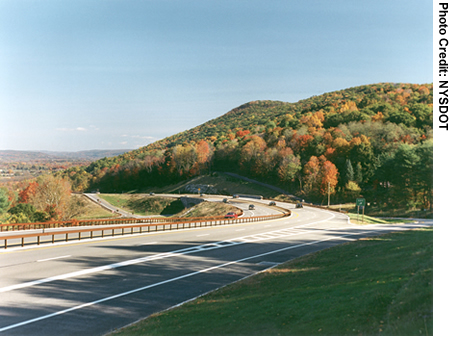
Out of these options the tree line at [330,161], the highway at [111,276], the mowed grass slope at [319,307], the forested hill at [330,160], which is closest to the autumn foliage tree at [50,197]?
the tree line at [330,161]

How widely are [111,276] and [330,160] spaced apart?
349 feet

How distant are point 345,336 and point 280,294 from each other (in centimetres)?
471

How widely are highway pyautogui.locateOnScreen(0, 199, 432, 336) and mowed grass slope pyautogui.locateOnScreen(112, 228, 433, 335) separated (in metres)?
→ 1.73

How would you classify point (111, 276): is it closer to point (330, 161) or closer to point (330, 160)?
point (330, 161)

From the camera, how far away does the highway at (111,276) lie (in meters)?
10.7

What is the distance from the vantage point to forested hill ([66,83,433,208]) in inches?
3268

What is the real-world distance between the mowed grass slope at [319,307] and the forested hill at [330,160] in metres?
68.2

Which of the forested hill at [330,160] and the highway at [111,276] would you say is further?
the forested hill at [330,160]

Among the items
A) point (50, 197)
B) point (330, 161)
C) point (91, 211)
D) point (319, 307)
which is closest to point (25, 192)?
point (91, 211)

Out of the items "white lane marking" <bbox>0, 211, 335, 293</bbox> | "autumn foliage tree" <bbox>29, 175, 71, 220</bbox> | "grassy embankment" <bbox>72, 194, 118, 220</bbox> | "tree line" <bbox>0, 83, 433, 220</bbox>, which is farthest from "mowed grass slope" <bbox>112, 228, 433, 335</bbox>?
"grassy embankment" <bbox>72, 194, 118, 220</bbox>

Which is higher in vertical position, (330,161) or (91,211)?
(330,161)

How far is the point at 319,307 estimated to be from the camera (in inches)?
320

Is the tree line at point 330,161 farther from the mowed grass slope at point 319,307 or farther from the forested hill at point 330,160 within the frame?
the mowed grass slope at point 319,307

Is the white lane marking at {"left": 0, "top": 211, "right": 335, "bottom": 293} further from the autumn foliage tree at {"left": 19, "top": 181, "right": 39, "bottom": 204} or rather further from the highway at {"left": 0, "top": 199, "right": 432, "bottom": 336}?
the autumn foliage tree at {"left": 19, "top": 181, "right": 39, "bottom": 204}
